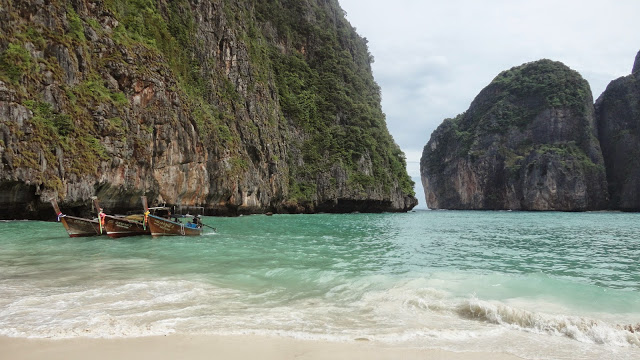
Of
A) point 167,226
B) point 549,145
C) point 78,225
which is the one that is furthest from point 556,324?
point 549,145

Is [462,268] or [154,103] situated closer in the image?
[462,268]

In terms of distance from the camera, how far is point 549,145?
301 feet

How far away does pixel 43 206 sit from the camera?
24047mm

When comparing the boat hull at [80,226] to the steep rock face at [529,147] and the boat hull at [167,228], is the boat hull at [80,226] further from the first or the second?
the steep rock face at [529,147]

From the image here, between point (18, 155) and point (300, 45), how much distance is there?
49.6 meters

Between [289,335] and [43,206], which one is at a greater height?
[43,206]

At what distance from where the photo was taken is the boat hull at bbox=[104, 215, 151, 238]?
60.4 feet

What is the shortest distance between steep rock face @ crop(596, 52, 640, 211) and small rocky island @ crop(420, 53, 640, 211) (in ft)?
0.59

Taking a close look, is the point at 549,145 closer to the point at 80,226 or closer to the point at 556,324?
the point at 80,226

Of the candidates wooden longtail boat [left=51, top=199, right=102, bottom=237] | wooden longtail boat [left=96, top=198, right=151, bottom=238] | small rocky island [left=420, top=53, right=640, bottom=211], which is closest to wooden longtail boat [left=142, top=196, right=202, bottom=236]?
wooden longtail boat [left=96, top=198, right=151, bottom=238]

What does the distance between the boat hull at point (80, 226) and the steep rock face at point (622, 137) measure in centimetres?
9592

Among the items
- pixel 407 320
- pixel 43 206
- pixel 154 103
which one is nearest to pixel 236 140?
pixel 154 103

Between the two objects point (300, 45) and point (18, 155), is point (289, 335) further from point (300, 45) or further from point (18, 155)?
point (300, 45)

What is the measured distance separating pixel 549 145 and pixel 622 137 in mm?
15158
